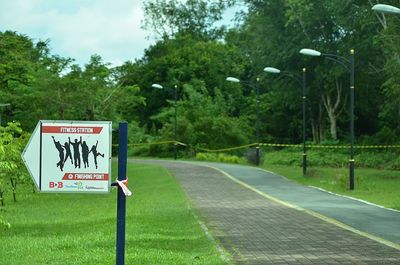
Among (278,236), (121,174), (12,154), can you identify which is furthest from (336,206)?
(121,174)

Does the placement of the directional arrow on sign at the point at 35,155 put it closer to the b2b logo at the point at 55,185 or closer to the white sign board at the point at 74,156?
the white sign board at the point at 74,156

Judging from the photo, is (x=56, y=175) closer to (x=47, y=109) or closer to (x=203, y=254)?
(x=203, y=254)

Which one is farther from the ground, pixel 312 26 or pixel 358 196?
pixel 312 26

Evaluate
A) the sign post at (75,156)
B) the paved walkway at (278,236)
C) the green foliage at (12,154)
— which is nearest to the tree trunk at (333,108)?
the paved walkway at (278,236)

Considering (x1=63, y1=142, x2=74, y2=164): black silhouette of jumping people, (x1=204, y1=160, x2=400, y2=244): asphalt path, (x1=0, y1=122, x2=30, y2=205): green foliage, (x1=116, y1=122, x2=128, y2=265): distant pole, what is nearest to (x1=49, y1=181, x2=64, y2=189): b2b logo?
(x1=63, y1=142, x2=74, y2=164): black silhouette of jumping people

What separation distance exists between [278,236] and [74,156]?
7678 mm

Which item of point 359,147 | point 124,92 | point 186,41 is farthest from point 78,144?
point 186,41

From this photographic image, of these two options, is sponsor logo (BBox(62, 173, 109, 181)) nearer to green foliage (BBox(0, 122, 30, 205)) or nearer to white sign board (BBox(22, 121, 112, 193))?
A: white sign board (BBox(22, 121, 112, 193))

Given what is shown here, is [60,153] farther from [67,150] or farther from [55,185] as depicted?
[55,185]

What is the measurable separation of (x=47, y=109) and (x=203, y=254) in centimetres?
2738

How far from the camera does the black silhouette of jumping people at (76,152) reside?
727 cm

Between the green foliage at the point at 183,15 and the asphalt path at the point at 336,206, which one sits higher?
the green foliage at the point at 183,15

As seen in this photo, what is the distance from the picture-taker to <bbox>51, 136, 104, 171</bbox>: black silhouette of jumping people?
23.8ft

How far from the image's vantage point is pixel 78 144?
7.27 meters
